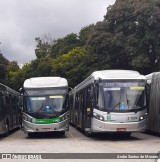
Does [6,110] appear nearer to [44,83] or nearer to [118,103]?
[44,83]

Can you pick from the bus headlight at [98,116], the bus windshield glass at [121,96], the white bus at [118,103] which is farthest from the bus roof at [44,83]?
the bus headlight at [98,116]

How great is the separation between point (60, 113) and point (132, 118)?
4449 millimetres

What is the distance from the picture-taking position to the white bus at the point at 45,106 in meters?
24.3

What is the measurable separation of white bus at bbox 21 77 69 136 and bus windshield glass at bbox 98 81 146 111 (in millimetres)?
3315

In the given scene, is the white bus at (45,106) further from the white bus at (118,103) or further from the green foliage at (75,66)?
the green foliage at (75,66)

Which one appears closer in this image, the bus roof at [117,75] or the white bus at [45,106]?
the bus roof at [117,75]

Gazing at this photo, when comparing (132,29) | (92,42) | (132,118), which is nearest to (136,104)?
(132,118)

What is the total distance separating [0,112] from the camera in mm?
24984

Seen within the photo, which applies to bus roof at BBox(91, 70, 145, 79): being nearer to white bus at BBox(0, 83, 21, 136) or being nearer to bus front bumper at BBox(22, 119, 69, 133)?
bus front bumper at BBox(22, 119, 69, 133)

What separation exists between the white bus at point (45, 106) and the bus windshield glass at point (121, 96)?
3.31 m

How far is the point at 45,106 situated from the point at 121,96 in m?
4.64

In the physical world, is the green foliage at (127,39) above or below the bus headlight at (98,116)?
above

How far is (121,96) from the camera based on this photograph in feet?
72.3

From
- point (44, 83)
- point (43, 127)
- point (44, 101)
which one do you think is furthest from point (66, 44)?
point (43, 127)
